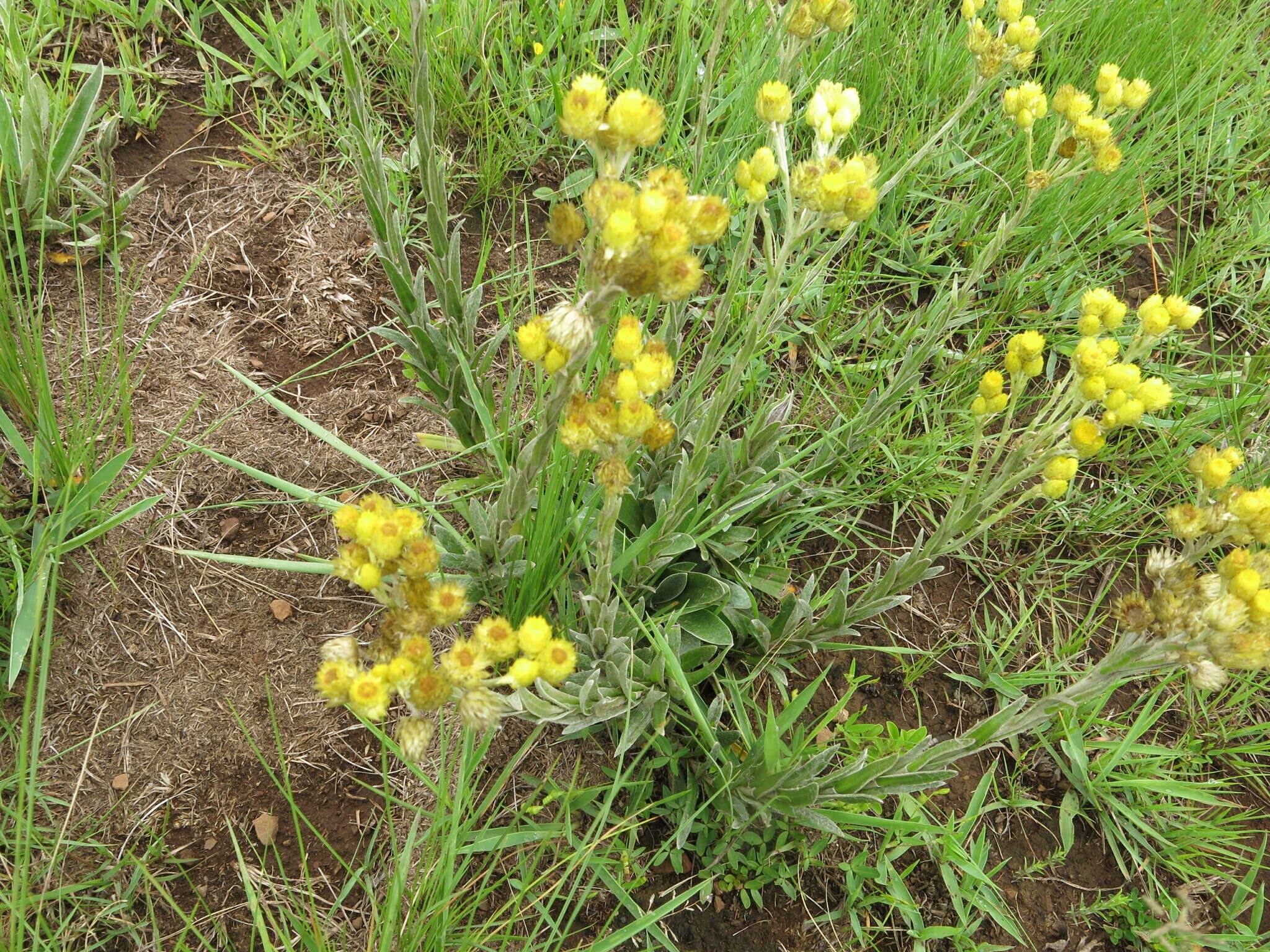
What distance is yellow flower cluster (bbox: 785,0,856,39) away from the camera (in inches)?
68.7

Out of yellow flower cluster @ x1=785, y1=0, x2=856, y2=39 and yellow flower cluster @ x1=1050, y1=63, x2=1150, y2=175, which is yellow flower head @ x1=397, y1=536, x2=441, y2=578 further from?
yellow flower cluster @ x1=1050, y1=63, x2=1150, y2=175

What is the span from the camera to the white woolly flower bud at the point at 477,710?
1252 mm

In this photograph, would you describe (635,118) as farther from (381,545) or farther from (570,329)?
(381,545)

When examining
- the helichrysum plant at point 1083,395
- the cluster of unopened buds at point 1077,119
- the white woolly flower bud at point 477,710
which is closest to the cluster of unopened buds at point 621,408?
the white woolly flower bud at point 477,710

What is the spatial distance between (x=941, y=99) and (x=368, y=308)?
84.0 inches

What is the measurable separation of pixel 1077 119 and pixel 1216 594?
1215mm

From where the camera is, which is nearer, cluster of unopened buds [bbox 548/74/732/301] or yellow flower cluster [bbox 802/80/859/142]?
cluster of unopened buds [bbox 548/74/732/301]

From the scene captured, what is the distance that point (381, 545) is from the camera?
1.28 m

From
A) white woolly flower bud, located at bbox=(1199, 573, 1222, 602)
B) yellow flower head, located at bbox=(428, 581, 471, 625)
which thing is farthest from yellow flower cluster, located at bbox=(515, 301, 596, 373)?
white woolly flower bud, located at bbox=(1199, 573, 1222, 602)

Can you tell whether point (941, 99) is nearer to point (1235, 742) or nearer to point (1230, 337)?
point (1230, 337)

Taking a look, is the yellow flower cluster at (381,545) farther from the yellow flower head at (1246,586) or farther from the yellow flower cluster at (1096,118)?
the yellow flower cluster at (1096,118)

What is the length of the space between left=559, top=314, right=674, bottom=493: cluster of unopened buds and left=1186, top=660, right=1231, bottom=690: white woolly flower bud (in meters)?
1.02

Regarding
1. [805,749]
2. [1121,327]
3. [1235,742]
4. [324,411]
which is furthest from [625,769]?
[1121,327]

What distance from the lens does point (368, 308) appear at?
2523 mm
